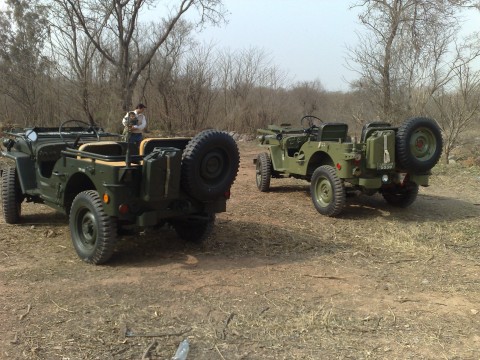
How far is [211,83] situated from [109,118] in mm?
5639

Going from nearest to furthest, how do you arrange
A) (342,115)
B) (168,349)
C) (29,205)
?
1. (168,349)
2. (29,205)
3. (342,115)

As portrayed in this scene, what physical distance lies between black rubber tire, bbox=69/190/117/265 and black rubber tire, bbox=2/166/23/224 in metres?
1.89

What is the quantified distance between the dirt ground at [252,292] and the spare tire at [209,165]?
83 cm

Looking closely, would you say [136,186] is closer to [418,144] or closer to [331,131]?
[418,144]

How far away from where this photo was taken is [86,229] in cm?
524

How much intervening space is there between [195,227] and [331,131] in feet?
13.0

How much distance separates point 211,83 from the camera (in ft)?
75.3

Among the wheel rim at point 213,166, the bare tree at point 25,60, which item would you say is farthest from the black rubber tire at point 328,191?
the bare tree at point 25,60

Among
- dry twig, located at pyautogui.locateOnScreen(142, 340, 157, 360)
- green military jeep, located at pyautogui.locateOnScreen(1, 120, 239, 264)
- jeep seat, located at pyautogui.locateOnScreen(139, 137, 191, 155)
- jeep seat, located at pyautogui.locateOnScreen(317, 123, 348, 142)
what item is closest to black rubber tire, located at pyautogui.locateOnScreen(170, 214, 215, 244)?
green military jeep, located at pyautogui.locateOnScreen(1, 120, 239, 264)

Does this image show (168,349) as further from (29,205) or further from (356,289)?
(29,205)

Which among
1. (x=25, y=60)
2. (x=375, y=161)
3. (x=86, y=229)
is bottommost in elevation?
(x=86, y=229)

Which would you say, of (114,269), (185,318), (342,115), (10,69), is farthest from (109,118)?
(185,318)

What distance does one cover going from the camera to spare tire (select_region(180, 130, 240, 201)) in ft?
16.5

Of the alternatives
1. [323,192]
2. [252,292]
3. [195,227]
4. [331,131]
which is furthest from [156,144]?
[331,131]
